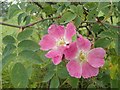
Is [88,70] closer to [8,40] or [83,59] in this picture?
[83,59]

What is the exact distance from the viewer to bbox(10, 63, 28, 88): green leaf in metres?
0.69

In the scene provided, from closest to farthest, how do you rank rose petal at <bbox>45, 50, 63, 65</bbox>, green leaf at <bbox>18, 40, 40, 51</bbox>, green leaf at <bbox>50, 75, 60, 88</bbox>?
rose petal at <bbox>45, 50, 63, 65</bbox> → green leaf at <bbox>18, 40, 40, 51</bbox> → green leaf at <bbox>50, 75, 60, 88</bbox>

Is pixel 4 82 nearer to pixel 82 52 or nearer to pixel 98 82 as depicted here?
pixel 98 82

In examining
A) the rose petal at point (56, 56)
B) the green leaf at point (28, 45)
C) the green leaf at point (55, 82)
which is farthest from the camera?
the green leaf at point (55, 82)

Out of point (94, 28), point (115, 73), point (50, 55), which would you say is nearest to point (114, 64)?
point (115, 73)

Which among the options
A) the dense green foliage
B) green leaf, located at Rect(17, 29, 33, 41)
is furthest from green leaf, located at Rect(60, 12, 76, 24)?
green leaf, located at Rect(17, 29, 33, 41)

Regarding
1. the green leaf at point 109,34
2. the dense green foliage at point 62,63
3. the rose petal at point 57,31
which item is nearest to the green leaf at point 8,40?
the dense green foliage at point 62,63

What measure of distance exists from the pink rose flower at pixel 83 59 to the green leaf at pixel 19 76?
97mm

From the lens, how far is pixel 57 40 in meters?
0.71

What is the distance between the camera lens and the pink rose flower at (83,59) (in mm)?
681

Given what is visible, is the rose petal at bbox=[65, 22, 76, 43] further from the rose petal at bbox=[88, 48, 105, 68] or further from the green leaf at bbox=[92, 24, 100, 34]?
the green leaf at bbox=[92, 24, 100, 34]

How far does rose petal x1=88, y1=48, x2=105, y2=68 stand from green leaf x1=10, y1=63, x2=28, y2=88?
15cm

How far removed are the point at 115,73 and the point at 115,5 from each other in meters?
0.20

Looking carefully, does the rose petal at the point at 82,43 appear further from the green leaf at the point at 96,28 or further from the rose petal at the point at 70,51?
the green leaf at the point at 96,28
